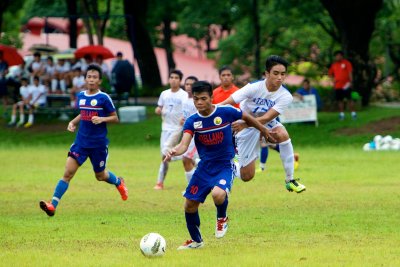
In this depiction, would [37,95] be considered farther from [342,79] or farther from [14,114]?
[342,79]

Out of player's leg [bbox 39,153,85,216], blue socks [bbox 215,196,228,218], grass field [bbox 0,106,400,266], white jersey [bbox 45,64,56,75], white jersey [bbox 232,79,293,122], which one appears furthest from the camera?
white jersey [bbox 45,64,56,75]

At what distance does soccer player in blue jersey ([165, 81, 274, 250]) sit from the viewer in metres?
11.5

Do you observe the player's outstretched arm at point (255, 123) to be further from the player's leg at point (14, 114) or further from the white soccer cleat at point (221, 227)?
the player's leg at point (14, 114)

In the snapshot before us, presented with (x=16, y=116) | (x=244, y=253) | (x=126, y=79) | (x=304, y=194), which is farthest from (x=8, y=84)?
(x=244, y=253)

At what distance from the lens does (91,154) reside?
15.4m

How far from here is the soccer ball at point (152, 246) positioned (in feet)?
35.8

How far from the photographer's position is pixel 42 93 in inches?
1355

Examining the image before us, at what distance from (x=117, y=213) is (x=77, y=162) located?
3.10ft

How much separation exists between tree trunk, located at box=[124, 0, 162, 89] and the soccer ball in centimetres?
3189

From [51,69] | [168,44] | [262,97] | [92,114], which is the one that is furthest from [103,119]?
[168,44]

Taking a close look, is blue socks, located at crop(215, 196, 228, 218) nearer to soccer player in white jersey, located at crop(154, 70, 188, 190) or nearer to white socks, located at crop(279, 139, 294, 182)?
white socks, located at crop(279, 139, 294, 182)

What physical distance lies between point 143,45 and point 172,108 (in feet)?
84.1

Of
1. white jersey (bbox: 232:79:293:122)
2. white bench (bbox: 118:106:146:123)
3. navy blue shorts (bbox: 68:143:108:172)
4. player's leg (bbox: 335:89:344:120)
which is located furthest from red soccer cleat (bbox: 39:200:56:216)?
white bench (bbox: 118:106:146:123)

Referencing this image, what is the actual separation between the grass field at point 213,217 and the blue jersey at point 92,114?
1042mm
